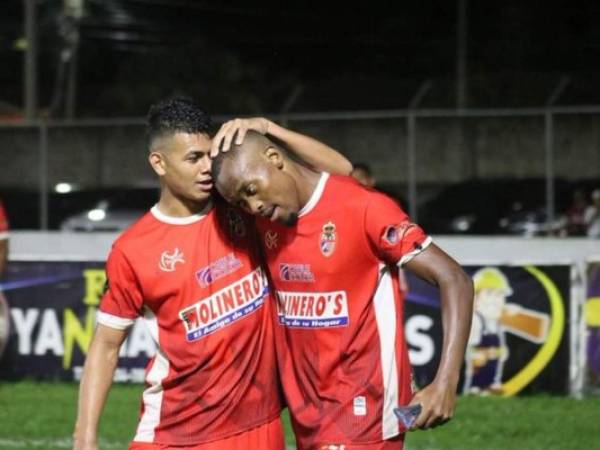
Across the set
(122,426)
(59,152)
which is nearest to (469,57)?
(59,152)

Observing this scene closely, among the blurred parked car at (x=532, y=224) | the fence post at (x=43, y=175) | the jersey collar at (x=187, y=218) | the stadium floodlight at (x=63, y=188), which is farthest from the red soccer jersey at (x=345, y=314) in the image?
the stadium floodlight at (x=63, y=188)

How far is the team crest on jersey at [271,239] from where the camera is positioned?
5.08 meters

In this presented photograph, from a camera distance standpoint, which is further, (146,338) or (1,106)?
(1,106)

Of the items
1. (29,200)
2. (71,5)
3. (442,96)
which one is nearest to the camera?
(29,200)

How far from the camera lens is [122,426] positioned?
10445 millimetres

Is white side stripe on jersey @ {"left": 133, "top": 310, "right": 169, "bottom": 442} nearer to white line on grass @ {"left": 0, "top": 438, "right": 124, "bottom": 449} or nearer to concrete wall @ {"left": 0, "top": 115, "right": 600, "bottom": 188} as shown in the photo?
white line on grass @ {"left": 0, "top": 438, "right": 124, "bottom": 449}

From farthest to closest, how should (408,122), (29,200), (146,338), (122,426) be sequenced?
(29,200)
(408,122)
(146,338)
(122,426)

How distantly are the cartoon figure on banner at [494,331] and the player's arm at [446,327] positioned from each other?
24.3 ft

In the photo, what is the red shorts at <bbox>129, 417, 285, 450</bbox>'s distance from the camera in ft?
17.3

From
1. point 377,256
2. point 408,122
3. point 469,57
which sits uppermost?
point 469,57

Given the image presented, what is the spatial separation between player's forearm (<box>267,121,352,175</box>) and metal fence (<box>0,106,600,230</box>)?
14.0 meters

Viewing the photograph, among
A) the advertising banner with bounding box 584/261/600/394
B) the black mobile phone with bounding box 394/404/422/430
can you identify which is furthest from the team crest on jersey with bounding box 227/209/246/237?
the advertising banner with bounding box 584/261/600/394

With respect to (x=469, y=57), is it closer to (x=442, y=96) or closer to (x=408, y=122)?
(x=442, y=96)

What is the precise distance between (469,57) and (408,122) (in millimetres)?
18080
